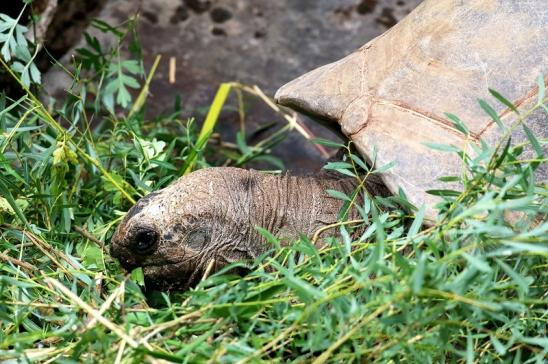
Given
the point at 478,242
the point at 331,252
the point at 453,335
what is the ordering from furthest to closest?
the point at 331,252 → the point at 453,335 → the point at 478,242

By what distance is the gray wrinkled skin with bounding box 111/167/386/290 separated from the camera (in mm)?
3246

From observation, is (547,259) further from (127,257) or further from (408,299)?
(127,257)

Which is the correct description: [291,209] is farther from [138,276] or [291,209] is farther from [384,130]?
[138,276]

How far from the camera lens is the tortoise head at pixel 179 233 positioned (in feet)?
10.6

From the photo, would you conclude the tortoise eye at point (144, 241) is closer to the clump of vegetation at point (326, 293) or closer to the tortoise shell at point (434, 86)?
the clump of vegetation at point (326, 293)

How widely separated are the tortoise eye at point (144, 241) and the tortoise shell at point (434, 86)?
0.84m

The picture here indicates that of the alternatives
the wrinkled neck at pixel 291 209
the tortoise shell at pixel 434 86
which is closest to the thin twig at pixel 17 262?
the wrinkled neck at pixel 291 209

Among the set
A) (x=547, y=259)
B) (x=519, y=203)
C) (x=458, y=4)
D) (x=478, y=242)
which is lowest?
(x=547, y=259)

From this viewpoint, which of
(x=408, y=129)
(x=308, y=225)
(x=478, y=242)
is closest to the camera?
(x=478, y=242)

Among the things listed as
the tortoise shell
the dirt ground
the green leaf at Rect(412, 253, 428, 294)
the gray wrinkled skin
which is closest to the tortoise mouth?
the gray wrinkled skin

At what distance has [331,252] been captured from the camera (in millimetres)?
2965

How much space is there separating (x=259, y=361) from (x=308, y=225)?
1.13 meters

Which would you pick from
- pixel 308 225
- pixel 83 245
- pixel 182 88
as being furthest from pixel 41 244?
pixel 182 88

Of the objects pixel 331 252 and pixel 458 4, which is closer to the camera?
pixel 331 252
